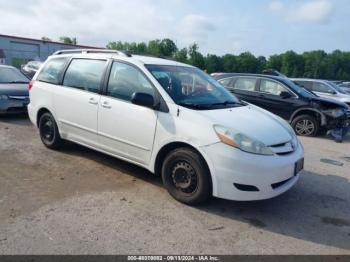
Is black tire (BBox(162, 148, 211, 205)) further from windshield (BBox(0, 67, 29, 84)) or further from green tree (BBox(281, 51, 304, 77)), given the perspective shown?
green tree (BBox(281, 51, 304, 77))

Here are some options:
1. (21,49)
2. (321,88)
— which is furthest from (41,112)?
(21,49)

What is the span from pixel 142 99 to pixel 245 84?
691 centimetres

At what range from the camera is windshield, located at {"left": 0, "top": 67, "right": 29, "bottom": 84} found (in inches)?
382

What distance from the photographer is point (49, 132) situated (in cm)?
619

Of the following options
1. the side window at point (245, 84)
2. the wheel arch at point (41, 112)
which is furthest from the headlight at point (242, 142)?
the side window at point (245, 84)

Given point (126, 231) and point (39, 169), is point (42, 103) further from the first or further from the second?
point (126, 231)

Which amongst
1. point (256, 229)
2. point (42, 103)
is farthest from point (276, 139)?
point (42, 103)

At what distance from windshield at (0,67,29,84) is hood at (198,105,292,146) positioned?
24.7 feet

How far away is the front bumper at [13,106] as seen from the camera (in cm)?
880

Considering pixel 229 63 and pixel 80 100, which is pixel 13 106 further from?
pixel 229 63

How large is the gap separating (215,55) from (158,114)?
83.8m

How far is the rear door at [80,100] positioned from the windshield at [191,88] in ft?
3.29

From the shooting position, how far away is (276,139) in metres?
4.16

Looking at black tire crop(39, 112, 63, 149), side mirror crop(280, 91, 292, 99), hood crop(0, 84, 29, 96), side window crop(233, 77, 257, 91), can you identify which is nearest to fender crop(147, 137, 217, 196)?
black tire crop(39, 112, 63, 149)
